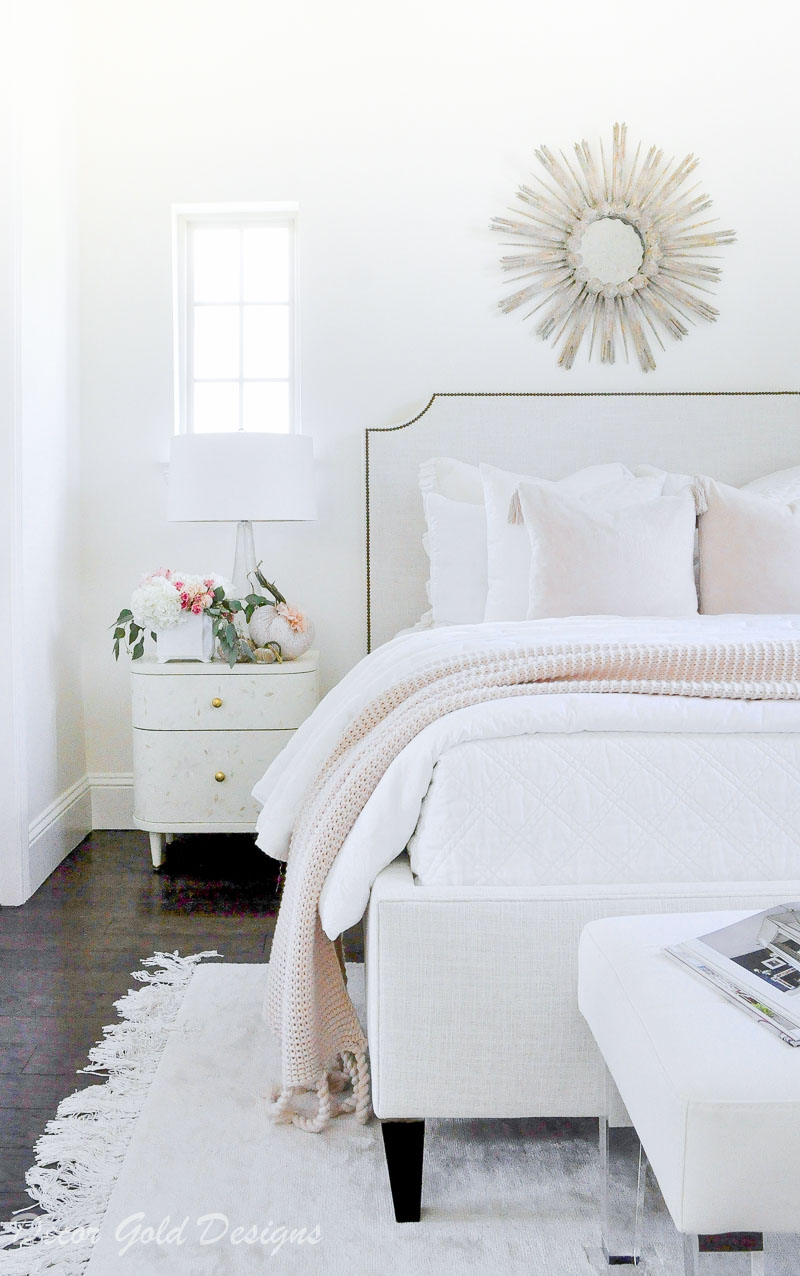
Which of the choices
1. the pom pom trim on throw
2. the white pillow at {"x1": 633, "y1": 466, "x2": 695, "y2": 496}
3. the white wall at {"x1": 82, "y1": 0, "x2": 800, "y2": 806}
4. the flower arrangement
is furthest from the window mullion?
the pom pom trim on throw

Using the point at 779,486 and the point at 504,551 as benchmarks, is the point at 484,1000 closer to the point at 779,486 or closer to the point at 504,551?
the point at 504,551

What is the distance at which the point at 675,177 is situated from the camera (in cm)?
323

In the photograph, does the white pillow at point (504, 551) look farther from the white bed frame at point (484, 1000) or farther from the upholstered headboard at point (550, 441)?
the white bed frame at point (484, 1000)

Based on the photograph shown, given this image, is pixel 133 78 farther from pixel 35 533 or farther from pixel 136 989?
pixel 136 989

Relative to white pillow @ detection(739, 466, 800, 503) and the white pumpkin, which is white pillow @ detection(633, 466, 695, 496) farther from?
the white pumpkin

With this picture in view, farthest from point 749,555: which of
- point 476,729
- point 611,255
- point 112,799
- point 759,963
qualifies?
point 112,799

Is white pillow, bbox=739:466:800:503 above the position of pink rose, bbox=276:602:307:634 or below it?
above

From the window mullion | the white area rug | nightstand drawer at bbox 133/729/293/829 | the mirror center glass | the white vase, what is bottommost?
the white area rug

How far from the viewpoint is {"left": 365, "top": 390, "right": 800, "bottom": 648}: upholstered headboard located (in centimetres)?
322

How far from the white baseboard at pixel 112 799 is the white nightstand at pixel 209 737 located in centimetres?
50

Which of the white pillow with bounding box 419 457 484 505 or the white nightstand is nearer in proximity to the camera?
the white nightstand

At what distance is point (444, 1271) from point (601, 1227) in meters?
0.21

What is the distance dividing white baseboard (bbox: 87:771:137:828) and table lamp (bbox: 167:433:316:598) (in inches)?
37.2

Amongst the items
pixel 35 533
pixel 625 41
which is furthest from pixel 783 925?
pixel 625 41
